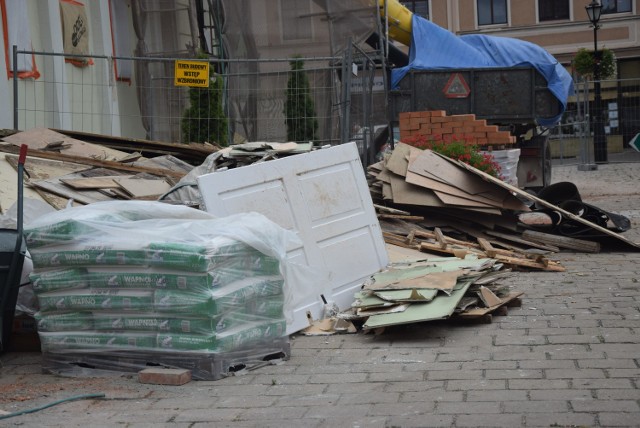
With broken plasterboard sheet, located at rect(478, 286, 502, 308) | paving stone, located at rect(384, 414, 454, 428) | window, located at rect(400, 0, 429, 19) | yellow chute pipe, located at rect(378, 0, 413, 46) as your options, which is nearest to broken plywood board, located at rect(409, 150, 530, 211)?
broken plasterboard sheet, located at rect(478, 286, 502, 308)

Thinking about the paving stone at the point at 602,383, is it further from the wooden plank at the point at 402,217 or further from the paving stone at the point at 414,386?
the wooden plank at the point at 402,217

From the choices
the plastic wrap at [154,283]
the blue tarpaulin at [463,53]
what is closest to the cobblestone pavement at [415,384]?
the plastic wrap at [154,283]

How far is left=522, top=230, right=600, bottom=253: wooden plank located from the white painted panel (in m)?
3.20

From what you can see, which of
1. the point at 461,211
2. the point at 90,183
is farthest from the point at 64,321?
the point at 461,211

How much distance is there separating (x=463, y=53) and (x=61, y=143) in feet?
36.8

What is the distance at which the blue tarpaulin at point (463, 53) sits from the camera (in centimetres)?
1862

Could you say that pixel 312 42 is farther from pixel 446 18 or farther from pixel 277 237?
pixel 446 18

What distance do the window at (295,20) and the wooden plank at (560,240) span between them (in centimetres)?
652

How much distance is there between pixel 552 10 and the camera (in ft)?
129

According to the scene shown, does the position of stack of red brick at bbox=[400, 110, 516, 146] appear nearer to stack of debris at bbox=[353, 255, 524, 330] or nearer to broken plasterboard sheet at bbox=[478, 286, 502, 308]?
stack of debris at bbox=[353, 255, 524, 330]

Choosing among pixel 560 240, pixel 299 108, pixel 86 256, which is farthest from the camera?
pixel 299 108

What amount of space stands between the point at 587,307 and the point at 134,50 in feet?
35.9

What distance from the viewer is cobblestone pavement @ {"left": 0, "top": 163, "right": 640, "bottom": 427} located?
190 inches

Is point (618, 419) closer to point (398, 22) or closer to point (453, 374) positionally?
point (453, 374)
